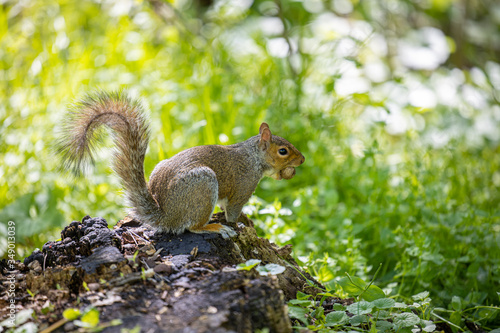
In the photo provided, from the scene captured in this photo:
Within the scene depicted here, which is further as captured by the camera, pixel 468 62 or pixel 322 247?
pixel 468 62

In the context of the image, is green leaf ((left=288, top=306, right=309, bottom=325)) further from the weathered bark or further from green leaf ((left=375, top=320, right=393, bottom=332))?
green leaf ((left=375, top=320, right=393, bottom=332))

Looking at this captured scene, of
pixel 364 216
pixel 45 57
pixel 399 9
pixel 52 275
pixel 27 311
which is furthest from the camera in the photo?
pixel 399 9

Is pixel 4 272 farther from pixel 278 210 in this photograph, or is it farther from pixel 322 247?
pixel 322 247

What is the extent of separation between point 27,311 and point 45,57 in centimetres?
407

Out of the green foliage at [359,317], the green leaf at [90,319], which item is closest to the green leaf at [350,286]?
the green foliage at [359,317]

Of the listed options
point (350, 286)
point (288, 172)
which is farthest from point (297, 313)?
point (288, 172)

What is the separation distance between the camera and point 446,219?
3.23 meters

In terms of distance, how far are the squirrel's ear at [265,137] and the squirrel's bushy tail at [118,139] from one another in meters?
0.75

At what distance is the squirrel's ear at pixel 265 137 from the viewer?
2816 millimetres

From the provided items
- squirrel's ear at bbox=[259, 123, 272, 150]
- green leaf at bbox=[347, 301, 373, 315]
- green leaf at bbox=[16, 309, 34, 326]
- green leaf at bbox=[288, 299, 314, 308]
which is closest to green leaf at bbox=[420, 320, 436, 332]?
green leaf at bbox=[347, 301, 373, 315]

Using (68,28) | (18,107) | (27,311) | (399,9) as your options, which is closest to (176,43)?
(68,28)

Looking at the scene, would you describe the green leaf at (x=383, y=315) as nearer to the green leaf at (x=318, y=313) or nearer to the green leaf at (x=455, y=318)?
the green leaf at (x=318, y=313)

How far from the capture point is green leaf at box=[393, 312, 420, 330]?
77.5 inches

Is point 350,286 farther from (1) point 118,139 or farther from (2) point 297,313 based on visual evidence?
(1) point 118,139
